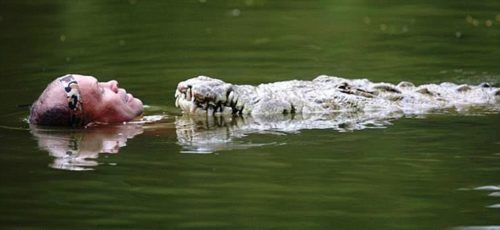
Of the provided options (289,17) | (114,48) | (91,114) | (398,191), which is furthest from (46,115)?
(289,17)

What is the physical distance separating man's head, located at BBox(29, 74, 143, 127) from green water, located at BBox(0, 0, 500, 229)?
199 mm

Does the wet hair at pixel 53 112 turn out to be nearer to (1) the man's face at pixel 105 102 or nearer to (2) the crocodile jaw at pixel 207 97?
(1) the man's face at pixel 105 102

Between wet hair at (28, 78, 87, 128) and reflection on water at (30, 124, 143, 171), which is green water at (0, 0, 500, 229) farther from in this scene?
wet hair at (28, 78, 87, 128)

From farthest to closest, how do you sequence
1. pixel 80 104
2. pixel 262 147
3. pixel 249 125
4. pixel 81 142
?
1. pixel 80 104
2. pixel 249 125
3. pixel 81 142
4. pixel 262 147

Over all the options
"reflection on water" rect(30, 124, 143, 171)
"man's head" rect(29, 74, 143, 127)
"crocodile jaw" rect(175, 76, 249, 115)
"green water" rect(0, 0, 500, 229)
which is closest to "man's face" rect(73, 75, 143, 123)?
"man's head" rect(29, 74, 143, 127)

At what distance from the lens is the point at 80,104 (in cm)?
1010

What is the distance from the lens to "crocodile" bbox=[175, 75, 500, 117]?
33.2 feet

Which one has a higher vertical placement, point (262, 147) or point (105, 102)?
point (105, 102)

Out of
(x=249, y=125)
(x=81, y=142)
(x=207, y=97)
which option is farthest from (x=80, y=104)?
(x=249, y=125)

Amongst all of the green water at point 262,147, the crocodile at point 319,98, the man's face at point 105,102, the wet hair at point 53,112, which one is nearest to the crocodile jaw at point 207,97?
the crocodile at point 319,98

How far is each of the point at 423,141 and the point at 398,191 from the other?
156 cm

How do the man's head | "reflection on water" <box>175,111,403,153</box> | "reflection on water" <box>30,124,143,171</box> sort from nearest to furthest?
"reflection on water" <box>30,124,143,171</box> → "reflection on water" <box>175,111,403,153</box> → the man's head

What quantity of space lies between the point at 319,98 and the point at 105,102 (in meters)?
1.65

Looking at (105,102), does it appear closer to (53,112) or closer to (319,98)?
(53,112)
